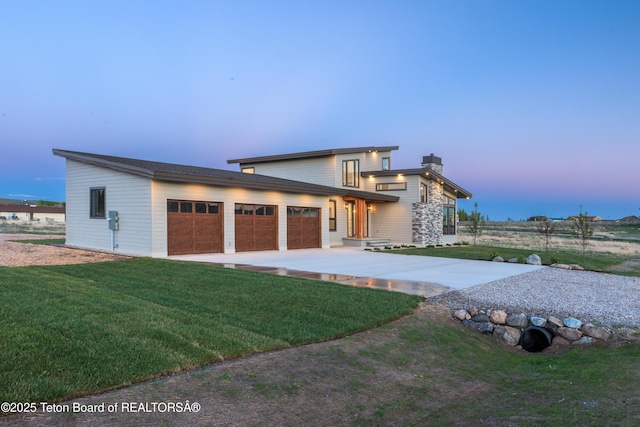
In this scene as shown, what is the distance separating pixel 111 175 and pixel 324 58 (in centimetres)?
1220

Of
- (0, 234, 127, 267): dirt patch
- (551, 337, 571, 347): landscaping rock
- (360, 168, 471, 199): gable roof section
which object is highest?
(360, 168, 471, 199): gable roof section

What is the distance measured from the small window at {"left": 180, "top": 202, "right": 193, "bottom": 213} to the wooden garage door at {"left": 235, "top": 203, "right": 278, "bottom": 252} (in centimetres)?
236

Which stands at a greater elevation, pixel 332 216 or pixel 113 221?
pixel 332 216

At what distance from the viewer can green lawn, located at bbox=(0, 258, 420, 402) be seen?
4.23 m

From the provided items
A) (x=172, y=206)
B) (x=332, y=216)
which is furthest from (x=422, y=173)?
(x=172, y=206)

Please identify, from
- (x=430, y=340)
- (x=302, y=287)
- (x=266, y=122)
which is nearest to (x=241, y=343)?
(x=430, y=340)

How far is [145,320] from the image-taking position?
6.03m

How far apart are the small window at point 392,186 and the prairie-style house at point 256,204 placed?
0.22 feet

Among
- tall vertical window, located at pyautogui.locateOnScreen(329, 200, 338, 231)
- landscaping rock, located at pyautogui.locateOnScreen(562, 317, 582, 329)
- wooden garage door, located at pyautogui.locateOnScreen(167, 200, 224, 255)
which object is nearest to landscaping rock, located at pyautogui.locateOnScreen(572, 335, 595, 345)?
landscaping rock, located at pyautogui.locateOnScreen(562, 317, 582, 329)

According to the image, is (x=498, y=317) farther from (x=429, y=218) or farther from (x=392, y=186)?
(x=392, y=186)

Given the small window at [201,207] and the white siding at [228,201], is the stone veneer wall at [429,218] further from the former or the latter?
the small window at [201,207]

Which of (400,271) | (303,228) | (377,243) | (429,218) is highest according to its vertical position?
(429,218)

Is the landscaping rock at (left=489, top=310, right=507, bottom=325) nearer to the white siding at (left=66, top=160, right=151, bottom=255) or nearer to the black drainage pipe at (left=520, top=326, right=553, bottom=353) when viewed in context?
the black drainage pipe at (left=520, top=326, right=553, bottom=353)

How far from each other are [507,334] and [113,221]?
47.9 feet
